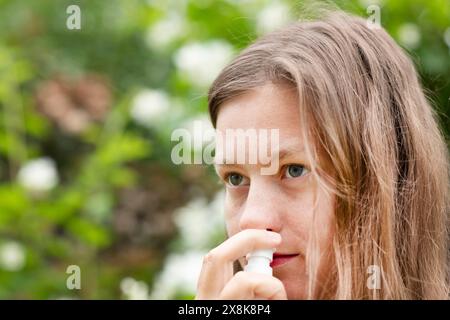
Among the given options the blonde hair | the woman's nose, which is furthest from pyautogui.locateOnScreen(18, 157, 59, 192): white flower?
the woman's nose

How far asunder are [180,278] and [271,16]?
34.2 inches

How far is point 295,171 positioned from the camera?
1459 mm

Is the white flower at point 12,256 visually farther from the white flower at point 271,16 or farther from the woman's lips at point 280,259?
the woman's lips at point 280,259

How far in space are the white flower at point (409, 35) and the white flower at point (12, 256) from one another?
1564mm

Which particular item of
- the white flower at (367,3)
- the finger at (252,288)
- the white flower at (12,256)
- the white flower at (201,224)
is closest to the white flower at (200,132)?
the white flower at (201,224)

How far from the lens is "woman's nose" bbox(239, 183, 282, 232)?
1.42m

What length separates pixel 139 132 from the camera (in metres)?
3.93

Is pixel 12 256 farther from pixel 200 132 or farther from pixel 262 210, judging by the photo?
pixel 262 210

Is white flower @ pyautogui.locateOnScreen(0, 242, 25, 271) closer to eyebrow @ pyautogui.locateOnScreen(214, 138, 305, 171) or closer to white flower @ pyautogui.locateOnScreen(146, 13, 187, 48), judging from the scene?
white flower @ pyautogui.locateOnScreen(146, 13, 187, 48)

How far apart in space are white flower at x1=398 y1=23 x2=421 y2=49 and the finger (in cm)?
139

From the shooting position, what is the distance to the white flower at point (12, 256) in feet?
9.72

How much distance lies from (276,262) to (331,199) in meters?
0.15

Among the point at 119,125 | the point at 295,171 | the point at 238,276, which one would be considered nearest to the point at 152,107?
the point at 119,125
